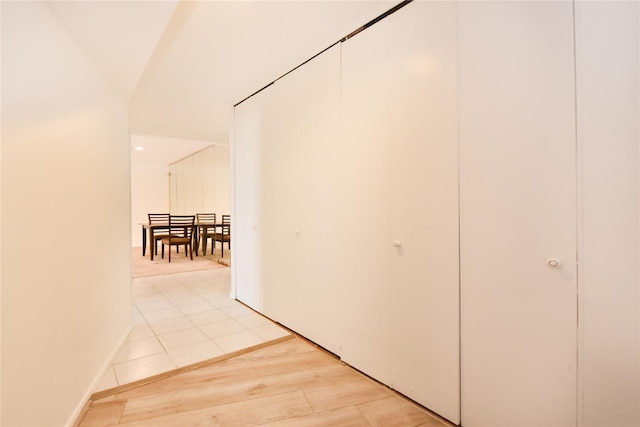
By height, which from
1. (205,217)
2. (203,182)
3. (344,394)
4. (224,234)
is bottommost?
(344,394)

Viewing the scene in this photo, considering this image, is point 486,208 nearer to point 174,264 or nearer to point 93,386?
point 93,386

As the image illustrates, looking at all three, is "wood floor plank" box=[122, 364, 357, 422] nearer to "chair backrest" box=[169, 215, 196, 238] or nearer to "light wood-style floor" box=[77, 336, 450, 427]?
"light wood-style floor" box=[77, 336, 450, 427]

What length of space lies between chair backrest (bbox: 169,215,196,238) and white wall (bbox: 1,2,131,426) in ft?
13.8

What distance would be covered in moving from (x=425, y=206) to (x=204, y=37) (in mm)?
1968

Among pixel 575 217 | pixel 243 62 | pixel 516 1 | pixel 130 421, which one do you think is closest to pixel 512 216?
pixel 575 217

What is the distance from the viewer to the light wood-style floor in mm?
1464

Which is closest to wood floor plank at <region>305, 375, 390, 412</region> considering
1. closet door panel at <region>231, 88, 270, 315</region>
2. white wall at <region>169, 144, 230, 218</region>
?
closet door panel at <region>231, 88, 270, 315</region>

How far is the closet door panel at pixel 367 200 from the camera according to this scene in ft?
5.72

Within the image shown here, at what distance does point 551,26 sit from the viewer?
3.63 ft

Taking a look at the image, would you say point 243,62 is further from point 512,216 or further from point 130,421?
point 130,421

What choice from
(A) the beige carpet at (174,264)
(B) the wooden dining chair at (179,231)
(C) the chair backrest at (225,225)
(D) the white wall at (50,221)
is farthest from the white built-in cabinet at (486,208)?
(B) the wooden dining chair at (179,231)

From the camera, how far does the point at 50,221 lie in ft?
4.15

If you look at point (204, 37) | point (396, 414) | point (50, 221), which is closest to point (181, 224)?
point (204, 37)

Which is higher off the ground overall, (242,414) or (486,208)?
(486,208)
